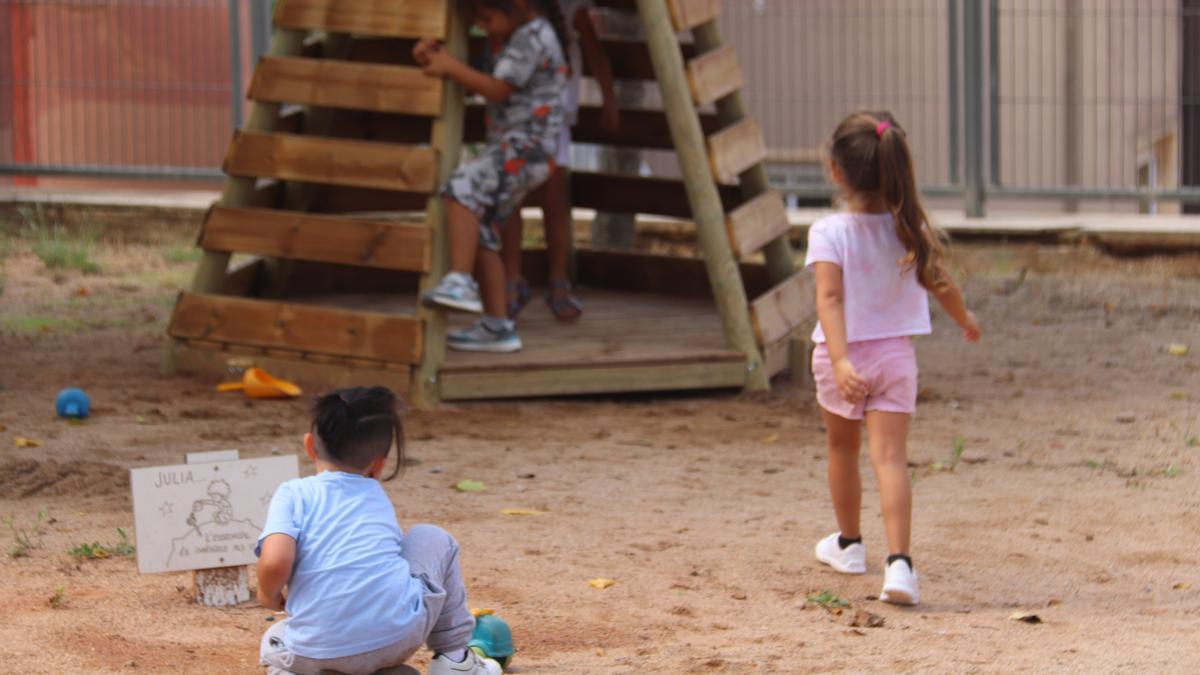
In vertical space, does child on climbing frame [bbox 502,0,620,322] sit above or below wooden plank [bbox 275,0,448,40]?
below

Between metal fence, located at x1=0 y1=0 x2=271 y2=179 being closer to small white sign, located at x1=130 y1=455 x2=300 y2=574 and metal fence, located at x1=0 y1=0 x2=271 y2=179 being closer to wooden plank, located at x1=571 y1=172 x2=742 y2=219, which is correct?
wooden plank, located at x1=571 y1=172 x2=742 y2=219

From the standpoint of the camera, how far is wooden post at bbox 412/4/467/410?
21.3 ft

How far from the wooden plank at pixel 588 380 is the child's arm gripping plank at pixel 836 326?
2.56m

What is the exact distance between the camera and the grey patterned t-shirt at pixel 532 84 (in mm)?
6641

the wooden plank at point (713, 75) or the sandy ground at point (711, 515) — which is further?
the wooden plank at point (713, 75)

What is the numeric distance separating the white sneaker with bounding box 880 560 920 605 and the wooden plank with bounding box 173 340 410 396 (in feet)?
9.50

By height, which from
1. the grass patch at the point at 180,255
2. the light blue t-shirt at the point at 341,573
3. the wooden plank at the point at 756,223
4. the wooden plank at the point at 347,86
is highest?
the wooden plank at the point at 347,86

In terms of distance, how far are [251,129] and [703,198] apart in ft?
6.53

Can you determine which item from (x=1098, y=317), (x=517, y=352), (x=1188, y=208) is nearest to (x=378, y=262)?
(x=517, y=352)

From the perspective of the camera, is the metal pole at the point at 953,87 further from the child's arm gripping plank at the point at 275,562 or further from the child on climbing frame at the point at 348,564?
the child's arm gripping plank at the point at 275,562

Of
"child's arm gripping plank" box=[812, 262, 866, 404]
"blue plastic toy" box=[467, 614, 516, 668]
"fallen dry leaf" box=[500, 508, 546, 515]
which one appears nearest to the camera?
"blue plastic toy" box=[467, 614, 516, 668]

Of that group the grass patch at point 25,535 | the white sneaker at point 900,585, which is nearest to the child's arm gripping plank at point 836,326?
the white sneaker at point 900,585

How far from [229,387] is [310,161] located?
3.29 ft

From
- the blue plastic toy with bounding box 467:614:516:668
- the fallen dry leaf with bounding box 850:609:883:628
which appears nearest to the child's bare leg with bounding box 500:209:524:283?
the fallen dry leaf with bounding box 850:609:883:628
